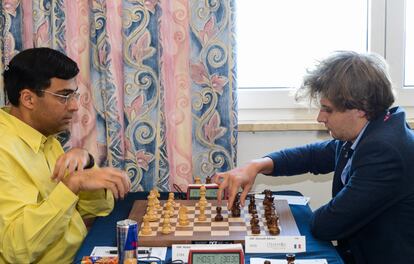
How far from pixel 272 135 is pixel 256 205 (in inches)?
29.9

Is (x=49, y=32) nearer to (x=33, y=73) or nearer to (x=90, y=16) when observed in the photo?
(x=90, y=16)

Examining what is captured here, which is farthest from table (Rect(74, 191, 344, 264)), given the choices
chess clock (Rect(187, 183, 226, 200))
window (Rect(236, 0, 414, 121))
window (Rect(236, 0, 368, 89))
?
window (Rect(236, 0, 368, 89))

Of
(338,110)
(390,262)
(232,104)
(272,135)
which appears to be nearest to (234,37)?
(232,104)

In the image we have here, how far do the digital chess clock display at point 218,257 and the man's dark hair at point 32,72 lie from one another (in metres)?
0.94

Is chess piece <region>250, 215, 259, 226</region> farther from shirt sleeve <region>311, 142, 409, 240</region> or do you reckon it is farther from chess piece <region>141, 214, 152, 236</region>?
chess piece <region>141, 214, 152, 236</region>

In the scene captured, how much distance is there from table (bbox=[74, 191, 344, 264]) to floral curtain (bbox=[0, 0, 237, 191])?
329mm

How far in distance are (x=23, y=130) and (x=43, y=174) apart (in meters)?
0.17

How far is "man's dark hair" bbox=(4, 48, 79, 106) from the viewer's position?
2109 mm

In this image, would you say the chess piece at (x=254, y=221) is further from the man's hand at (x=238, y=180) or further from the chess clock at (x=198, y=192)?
the chess clock at (x=198, y=192)

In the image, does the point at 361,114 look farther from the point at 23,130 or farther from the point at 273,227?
the point at 23,130

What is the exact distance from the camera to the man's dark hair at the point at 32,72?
2109 millimetres

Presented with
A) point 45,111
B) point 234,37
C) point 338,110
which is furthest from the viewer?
point 234,37

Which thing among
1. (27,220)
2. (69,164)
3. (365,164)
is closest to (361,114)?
(365,164)

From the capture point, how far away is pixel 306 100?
2.17m
